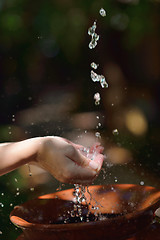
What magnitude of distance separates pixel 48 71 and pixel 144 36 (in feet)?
2.27

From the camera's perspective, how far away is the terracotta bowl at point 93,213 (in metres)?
0.73

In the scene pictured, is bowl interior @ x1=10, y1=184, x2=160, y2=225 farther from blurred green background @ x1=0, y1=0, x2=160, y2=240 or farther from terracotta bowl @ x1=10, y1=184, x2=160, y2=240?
blurred green background @ x1=0, y1=0, x2=160, y2=240

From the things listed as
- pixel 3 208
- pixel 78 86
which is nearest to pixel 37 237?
pixel 3 208

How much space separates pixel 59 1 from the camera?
223 centimetres

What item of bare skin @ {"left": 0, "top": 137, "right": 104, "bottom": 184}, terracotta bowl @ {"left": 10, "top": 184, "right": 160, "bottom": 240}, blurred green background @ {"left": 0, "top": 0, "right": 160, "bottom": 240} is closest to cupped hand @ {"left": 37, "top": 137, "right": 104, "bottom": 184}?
bare skin @ {"left": 0, "top": 137, "right": 104, "bottom": 184}

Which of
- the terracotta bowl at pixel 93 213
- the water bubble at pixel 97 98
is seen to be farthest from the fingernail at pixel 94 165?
the water bubble at pixel 97 98

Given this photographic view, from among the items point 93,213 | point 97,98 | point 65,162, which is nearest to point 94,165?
point 65,162

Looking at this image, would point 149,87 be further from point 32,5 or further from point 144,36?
point 32,5

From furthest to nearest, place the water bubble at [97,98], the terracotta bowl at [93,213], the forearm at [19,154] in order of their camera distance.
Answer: the water bubble at [97,98], the forearm at [19,154], the terracotta bowl at [93,213]

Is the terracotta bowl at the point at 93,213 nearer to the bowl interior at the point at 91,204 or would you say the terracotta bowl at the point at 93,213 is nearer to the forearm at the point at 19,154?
the bowl interior at the point at 91,204

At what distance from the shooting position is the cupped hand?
82 cm

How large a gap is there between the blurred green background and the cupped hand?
1.32 meters

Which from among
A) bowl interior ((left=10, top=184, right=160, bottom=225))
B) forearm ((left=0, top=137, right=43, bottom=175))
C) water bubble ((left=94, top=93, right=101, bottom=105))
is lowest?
water bubble ((left=94, top=93, right=101, bottom=105))

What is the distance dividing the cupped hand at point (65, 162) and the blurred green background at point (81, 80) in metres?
1.32
